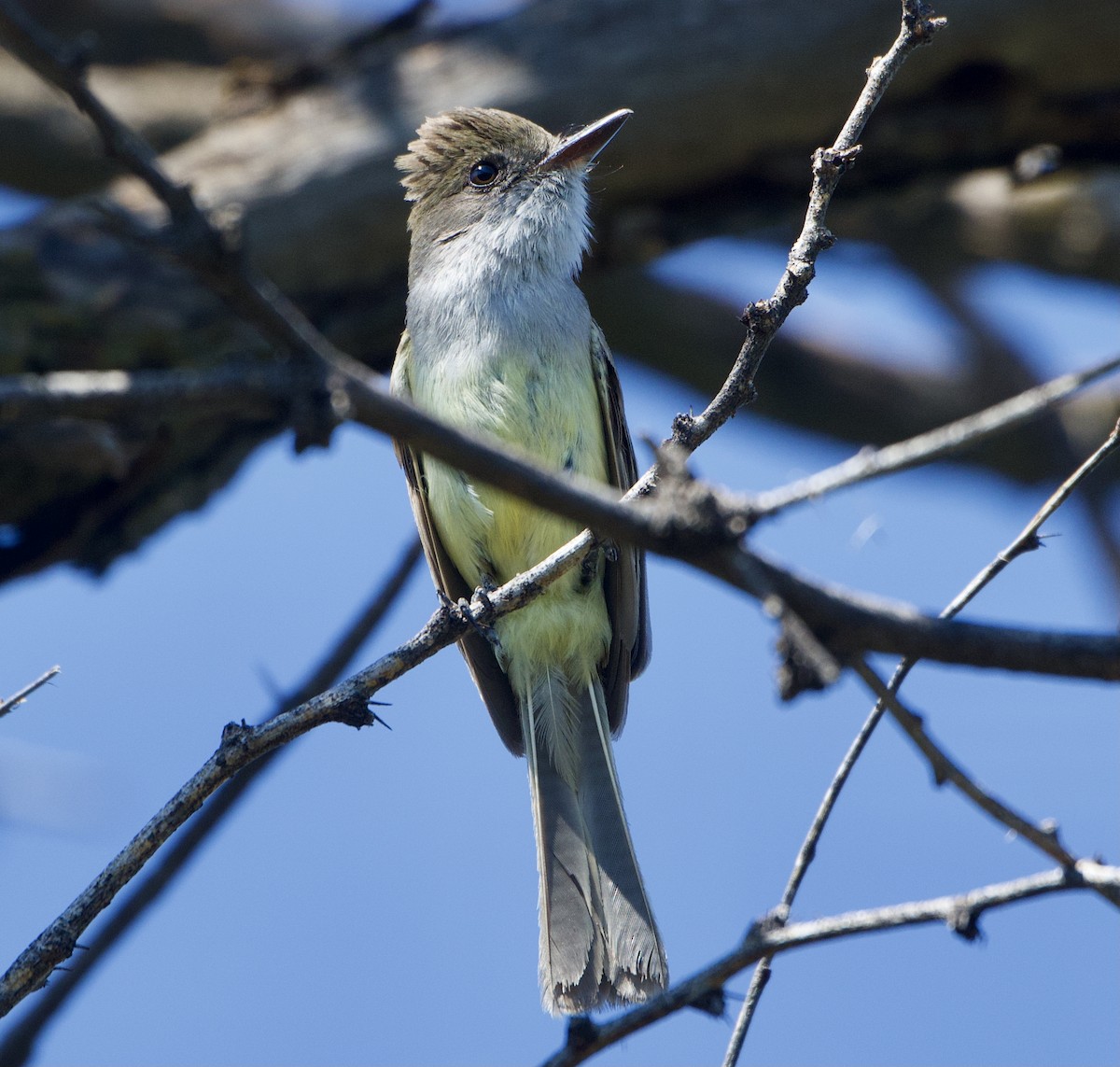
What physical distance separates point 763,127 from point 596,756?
3.45m

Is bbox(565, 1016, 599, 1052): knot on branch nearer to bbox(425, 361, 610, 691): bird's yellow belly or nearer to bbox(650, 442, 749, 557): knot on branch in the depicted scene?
bbox(650, 442, 749, 557): knot on branch

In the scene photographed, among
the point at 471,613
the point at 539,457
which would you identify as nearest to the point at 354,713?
the point at 471,613

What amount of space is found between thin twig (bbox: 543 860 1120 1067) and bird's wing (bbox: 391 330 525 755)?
10.4 feet

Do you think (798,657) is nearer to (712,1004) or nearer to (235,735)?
(712,1004)

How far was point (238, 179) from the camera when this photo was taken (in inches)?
280

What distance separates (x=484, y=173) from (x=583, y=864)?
122 inches

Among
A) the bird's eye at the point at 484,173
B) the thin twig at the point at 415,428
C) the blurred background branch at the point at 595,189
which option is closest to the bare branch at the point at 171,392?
the thin twig at the point at 415,428

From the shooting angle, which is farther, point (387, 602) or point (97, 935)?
point (387, 602)

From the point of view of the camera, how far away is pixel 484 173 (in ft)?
20.2

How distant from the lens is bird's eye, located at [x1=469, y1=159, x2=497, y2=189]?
20.2 ft

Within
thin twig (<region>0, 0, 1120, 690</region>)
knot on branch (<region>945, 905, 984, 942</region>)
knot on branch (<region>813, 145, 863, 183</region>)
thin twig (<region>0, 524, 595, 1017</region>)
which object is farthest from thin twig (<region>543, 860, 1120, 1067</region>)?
knot on branch (<region>813, 145, 863, 183</region>)

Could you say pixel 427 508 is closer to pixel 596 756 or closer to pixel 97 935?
pixel 596 756

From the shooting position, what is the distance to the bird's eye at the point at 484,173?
6148mm

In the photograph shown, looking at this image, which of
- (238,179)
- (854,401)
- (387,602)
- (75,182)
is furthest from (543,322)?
(75,182)
